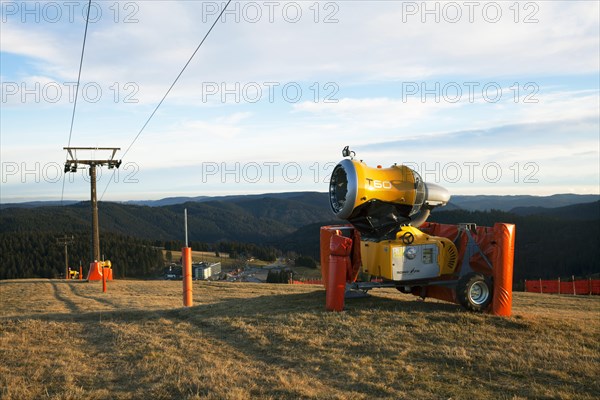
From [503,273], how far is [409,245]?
6.90 feet

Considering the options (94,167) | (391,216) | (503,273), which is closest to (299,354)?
(391,216)

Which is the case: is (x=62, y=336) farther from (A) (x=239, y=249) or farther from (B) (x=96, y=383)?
(A) (x=239, y=249)

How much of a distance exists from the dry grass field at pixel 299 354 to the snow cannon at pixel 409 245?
1.96 ft

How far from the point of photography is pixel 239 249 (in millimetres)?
153750


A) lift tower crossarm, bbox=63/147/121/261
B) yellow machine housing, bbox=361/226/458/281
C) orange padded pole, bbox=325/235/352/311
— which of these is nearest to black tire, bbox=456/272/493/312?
yellow machine housing, bbox=361/226/458/281

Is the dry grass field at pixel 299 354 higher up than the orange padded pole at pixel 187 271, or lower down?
lower down

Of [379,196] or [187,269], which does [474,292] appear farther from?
[187,269]

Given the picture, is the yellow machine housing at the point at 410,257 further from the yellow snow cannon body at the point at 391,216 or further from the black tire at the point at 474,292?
the black tire at the point at 474,292

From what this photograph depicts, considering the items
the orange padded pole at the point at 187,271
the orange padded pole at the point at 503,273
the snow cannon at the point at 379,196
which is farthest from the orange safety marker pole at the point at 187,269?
the orange padded pole at the point at 503,273

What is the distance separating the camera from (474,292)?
11.6 metres

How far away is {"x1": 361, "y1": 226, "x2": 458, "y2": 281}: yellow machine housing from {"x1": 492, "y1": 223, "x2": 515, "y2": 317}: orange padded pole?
1.03m

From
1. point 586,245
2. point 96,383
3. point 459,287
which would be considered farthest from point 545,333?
point 586,245

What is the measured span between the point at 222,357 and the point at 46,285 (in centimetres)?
2488

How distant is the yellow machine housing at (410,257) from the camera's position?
11594 mm
